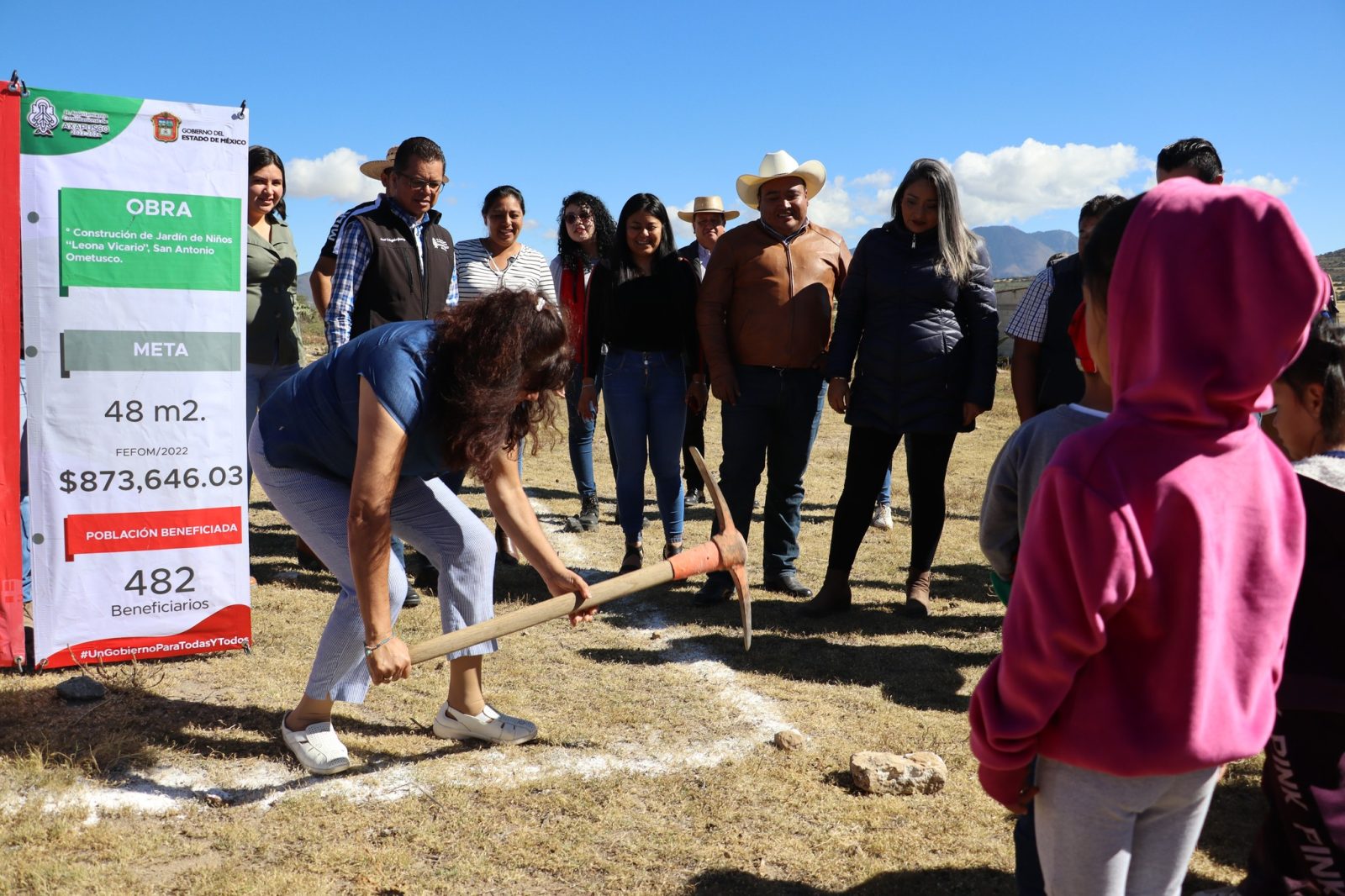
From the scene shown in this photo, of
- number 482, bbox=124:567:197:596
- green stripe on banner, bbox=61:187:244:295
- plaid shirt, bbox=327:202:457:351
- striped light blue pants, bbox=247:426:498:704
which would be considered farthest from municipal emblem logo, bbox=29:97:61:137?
number 482, bbox=124:567:197:596

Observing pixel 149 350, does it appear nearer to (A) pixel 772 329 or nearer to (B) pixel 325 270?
(B) pixel 325 270

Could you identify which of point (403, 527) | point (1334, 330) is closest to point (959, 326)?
point (1334, 330)

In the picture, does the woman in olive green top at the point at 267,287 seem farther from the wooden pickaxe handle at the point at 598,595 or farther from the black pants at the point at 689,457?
the black pants at the point at 689,457

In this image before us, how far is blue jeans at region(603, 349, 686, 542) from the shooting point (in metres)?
5.39

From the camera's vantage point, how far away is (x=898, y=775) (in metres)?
3.17

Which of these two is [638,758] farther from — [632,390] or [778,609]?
[632,390]

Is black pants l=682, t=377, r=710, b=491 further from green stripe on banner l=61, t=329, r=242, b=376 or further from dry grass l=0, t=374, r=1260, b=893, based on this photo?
green stripe on banner l=61, t=329, r=242, b=376

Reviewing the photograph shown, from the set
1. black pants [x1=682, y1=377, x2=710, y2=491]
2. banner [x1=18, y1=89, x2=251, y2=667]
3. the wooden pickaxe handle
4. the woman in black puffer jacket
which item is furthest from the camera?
black pants [x1=682, y1=377, x2=710, y2=491]

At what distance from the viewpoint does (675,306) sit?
5.38m

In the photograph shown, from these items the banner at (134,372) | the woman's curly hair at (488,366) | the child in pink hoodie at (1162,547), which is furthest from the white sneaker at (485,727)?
the child in pink hoodie at (1162,547)

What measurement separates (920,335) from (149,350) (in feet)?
10.8

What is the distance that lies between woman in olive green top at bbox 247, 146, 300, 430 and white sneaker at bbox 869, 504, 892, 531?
4.00 metres

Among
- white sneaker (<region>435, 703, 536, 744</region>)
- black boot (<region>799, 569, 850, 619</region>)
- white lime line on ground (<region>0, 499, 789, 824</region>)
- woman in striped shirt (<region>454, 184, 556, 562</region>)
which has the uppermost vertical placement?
woman in striped shirt (<region>454, 184, 556, 562</region>)

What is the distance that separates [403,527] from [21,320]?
1.80m
